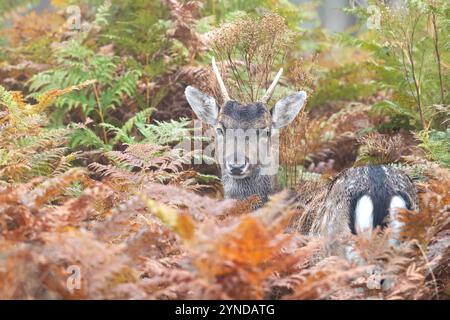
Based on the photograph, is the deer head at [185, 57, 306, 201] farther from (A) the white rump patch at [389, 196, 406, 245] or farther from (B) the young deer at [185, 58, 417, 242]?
(A) the white rump patch at [389, 196, 406, 245]

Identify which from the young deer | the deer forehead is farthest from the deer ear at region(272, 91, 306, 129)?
the deer forehead

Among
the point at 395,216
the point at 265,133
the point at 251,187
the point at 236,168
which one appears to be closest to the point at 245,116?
the point at 265,133

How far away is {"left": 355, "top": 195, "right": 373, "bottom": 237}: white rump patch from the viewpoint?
507cm

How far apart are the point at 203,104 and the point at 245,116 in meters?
0.47

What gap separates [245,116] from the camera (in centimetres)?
669

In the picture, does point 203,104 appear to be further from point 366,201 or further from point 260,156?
point 366,201

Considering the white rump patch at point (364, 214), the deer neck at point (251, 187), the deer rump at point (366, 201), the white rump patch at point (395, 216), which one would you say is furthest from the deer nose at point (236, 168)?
the white rump patch at point (395, 216)

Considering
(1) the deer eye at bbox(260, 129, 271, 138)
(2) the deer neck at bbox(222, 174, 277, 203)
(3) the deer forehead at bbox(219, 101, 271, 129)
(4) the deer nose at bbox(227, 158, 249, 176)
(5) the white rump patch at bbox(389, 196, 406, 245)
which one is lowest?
(5) the white rump patch at bbox(389, 196, 406, 245)

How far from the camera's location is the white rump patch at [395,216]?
4.91 meters

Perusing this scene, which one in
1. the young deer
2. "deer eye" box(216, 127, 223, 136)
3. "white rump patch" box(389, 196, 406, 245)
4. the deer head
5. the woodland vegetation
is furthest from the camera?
"deer eye" box(216, 127, 223, 136)

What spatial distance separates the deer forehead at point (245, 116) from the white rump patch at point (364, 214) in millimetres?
1713

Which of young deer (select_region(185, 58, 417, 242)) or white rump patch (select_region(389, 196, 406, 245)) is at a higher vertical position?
young deer (select_region(185, 58, 417, 242))

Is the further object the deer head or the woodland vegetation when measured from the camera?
the deer head

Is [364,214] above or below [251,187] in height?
below
